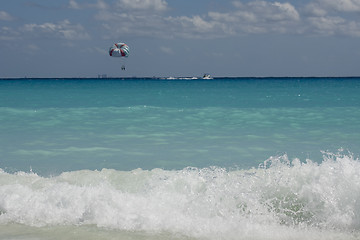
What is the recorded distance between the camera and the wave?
6882 millimetres

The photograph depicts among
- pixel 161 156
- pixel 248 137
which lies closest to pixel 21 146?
pixel 161 156

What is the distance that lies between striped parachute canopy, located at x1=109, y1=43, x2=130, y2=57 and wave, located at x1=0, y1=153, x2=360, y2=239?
2977 cm

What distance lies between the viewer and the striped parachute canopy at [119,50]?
1479 inches

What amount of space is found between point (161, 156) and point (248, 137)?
4.35 m

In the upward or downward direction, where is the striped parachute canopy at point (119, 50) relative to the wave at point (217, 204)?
upward

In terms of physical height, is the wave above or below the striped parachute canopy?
below

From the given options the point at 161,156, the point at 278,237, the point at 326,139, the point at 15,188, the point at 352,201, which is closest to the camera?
the point at 278,237

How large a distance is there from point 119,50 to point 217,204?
31696 mm

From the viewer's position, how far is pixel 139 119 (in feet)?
76.4

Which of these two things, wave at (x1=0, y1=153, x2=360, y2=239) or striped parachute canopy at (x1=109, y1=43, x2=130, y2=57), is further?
striped parachute canopy at (x1=109, y1=43, x2=130, y2=57)

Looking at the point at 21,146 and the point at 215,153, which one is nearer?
the point at 215,153

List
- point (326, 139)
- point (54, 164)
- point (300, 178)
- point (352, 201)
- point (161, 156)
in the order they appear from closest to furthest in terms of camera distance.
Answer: point (352, 201)
point (300, 178)
point (54, 164)
point (161, 156)
point (326, 139)

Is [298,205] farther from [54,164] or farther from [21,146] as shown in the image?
[21,146]

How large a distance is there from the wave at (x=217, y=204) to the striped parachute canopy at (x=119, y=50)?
29766 millimetres
